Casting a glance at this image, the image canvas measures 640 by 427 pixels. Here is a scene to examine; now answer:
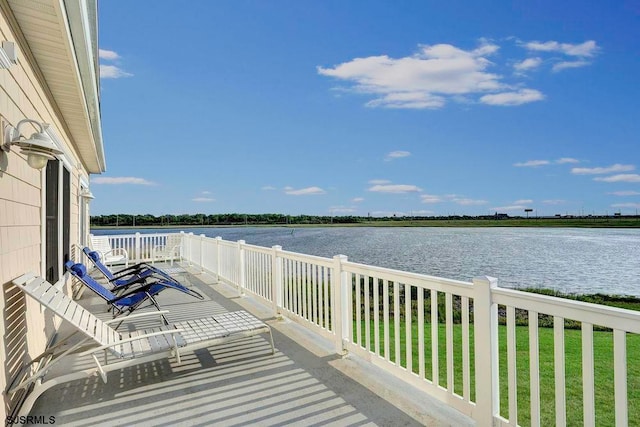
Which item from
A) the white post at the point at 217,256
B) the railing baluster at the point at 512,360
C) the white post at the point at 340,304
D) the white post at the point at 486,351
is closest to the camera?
the railing baluster at the point at 512,360

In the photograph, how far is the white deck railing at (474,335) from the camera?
1.91m

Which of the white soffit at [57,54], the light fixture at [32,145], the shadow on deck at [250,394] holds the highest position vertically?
the white soffit at [57,54]

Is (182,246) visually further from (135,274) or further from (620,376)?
(620,376)

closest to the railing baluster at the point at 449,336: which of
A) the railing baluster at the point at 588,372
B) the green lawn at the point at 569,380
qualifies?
the railing baluster at the point at 588,372

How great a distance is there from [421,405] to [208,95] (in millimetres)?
30869

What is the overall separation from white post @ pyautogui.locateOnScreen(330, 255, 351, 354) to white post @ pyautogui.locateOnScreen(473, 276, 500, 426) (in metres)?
1.51

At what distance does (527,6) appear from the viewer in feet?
82.2

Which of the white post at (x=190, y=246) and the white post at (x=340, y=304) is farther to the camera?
the white post at (x=190, y=246)

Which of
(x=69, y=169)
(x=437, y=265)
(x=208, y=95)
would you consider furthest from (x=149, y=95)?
(x=69, y=169)

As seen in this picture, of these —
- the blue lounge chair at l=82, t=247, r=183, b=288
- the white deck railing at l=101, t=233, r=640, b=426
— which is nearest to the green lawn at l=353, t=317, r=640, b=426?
the white deck railing at l=101, t=233, r=640, b=426

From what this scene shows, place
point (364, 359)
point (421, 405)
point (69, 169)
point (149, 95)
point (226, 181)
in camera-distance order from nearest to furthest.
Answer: point (421, 405) < point (364, 359) < point (69, 169) < point (149, 95) < point (226, 181)

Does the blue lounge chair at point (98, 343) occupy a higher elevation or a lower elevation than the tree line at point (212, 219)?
lower

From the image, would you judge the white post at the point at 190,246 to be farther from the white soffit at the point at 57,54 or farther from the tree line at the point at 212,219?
the tree line at the point at 212,219

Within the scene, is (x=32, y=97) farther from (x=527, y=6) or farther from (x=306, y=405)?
(x=527, y=6)
